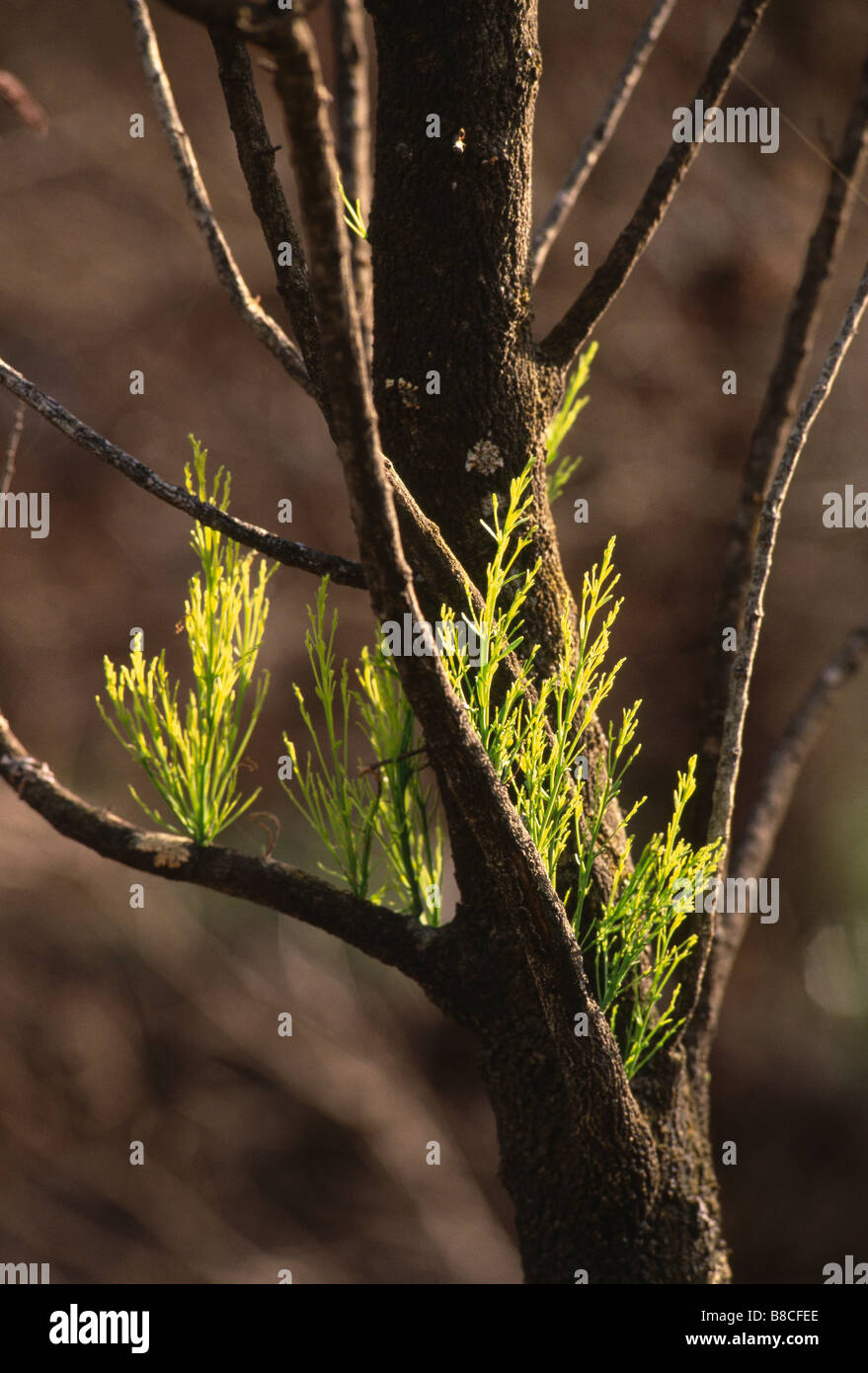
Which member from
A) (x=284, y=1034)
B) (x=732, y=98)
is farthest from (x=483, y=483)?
(x=732, y=98)

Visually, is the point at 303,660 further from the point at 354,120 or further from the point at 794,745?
the point at 354,120

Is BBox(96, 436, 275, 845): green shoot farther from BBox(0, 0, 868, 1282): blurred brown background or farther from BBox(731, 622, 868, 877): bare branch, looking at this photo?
BBox(0, 0, 868, 1282): blurred brown background

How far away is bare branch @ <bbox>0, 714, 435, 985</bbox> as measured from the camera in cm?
44

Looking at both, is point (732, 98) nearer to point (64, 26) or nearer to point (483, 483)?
point (64, 26)

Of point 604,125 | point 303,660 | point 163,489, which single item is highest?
point 303,660

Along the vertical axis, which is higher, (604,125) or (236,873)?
(604,125)

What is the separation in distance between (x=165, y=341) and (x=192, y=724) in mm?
1221

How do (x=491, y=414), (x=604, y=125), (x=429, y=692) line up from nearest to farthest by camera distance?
1. (x=429, y=692)
2. (x=491, y=414)
3. (x=604, y=125)

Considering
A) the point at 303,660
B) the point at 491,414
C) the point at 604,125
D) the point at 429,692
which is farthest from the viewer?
the point at 303,660

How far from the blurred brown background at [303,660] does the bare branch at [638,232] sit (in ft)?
3.45

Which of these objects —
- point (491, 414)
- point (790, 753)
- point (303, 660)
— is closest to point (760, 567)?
point (491, 414)

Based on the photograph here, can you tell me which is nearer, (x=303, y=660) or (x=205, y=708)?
(x=205, y=708)

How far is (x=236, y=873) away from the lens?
0.45 m

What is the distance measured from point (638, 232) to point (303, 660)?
1.14 meters
